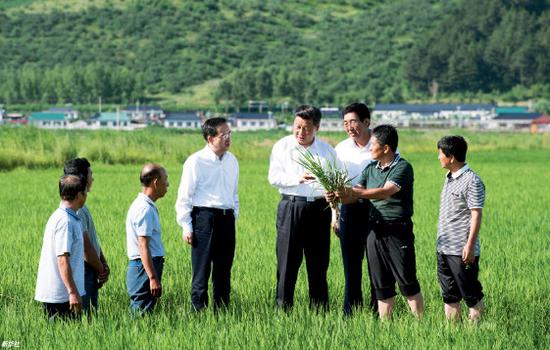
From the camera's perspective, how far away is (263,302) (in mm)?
7434

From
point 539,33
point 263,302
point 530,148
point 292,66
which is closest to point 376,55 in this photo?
point 292,66

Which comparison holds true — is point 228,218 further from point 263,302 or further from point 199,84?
point 199,84

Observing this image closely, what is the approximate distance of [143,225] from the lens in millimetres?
6129

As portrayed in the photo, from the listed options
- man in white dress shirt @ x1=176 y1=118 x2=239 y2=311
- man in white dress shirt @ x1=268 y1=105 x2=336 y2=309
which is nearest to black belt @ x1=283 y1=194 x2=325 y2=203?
man in white dress shirt @ x1=268 y1=105 x2=336 y2=309

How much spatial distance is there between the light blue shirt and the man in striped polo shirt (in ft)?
6.38

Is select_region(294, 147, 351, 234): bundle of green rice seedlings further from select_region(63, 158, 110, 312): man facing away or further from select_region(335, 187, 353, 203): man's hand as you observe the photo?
select_region(63, 158, 110, 312): man facing away

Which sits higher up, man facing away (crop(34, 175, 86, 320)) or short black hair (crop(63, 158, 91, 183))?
short black hair (crop(63, 158, 91, 183))

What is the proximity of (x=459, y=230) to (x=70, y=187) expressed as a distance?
2594mm

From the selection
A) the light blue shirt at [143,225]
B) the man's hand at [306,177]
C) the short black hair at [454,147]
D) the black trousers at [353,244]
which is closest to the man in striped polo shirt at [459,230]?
the short black hair at [454,147]

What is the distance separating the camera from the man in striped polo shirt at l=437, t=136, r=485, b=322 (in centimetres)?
617

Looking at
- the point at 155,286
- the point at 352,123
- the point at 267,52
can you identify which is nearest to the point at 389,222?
the point at 352,123

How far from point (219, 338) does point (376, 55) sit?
168968 mm

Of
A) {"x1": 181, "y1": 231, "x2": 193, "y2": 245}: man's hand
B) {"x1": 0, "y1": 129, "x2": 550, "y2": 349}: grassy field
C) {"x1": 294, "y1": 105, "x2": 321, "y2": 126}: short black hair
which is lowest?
{"x1": 0, "y1": 129, "x2": 550, "y2": 349}: grassy field

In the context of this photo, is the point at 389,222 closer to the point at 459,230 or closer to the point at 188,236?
the point at 459,230
